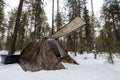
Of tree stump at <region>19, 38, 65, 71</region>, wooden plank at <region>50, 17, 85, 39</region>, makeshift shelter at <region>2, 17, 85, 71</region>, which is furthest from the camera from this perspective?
wooden plank at <region>50, 17, 85, 39</region>

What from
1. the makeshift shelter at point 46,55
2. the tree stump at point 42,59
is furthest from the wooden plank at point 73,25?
the tree stump at point 42,59

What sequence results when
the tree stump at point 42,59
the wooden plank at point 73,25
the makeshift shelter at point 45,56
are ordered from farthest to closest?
the wooden plank at point 73,25, the makeshift shelter at point 45,56, the tree stump at point 42,59

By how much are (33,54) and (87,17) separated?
57.1ft

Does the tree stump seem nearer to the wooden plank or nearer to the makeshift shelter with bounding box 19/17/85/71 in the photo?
the makeshift shelter with bounding box 19/17/85/71

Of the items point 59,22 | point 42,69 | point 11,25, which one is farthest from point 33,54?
point 11,25

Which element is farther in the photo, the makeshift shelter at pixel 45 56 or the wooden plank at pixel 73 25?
the wooden plank at pixel 73 25

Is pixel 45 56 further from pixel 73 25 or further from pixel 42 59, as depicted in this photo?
pixel 73 25

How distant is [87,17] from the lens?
25.6 metres

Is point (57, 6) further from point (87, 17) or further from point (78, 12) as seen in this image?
point (87, 17)

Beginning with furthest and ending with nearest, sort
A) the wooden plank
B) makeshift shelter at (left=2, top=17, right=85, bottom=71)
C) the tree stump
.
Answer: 1. the wooden plank
2. makeshift shelter at (left=2, top=17, right=85, bottom=71)
3. the tree stump

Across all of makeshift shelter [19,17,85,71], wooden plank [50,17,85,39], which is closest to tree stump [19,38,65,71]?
makeshift shelter [19,17,85,71]

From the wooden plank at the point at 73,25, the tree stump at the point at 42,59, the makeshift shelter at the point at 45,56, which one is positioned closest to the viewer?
the tree stump at the point at 42,59

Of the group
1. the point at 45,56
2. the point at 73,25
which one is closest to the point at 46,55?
the point at 45,56

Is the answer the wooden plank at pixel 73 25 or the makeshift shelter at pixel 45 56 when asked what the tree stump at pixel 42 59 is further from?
the wooden plank at pixel 73 25
